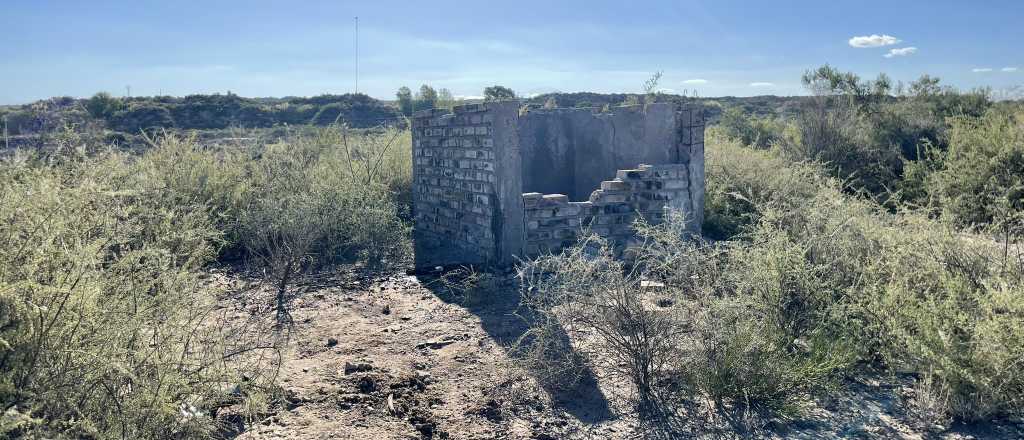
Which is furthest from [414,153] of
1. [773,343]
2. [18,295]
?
[18,295]

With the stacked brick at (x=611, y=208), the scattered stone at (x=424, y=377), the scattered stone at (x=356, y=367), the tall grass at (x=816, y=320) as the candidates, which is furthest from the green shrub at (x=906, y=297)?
the scattered stone at (x=356, y=367)

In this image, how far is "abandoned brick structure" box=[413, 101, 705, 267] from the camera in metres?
6.82

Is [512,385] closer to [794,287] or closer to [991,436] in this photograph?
[794,287]

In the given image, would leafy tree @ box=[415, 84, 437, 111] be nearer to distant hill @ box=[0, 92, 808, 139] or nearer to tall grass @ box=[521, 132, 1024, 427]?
distant hill @ box=[0, 92, 808, 139]

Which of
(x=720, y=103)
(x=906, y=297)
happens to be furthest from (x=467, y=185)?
(x=720, y=103)

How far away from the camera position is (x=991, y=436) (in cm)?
337

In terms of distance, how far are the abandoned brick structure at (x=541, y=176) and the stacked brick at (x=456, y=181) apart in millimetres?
12

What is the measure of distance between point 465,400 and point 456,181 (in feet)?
12.8

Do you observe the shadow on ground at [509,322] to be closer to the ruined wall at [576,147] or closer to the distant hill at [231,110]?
the ruined wall at [576,147]

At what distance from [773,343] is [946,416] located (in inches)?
37.1

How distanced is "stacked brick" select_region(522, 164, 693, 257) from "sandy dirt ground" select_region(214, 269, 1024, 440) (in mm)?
1458

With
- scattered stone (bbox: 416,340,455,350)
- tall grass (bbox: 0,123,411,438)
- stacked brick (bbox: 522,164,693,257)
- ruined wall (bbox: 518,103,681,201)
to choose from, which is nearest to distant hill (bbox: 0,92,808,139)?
ruined wall (bbox: 518,103,681,201)

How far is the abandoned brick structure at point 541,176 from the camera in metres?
6.82

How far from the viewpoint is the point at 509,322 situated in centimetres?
541
